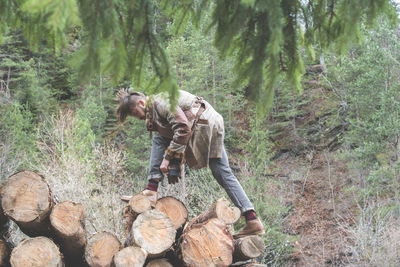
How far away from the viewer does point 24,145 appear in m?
17.0

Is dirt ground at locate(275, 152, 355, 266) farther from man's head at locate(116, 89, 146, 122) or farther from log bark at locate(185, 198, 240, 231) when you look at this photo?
man's head at locate(116, 89, 146, 122)

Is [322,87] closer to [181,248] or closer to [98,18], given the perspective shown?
[181,248]

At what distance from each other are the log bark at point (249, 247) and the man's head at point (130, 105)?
1.57 m

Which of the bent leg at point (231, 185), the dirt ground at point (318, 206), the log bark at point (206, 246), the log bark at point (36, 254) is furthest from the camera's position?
the dirt ground at point (318, 206)

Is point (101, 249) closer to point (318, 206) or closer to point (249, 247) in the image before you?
point (249, 247)

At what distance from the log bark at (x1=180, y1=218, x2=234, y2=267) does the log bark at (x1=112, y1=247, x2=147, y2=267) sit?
1.23 feet

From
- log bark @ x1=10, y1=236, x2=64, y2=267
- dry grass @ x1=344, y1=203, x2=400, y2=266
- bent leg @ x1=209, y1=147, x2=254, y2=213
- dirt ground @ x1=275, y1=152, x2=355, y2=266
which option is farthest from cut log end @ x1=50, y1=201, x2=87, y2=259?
dirt ground @ x1=275, y1=152, x2=355, y2=266

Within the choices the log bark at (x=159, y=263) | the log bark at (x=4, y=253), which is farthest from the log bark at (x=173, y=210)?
the log bark at (x=4, y=253)

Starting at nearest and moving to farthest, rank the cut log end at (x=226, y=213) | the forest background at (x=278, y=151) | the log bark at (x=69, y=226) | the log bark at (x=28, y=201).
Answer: the log bark at (x=28, y=201) → the log bark at (x=69, y=226) → the cut log end at (x=226, y=213) → the forest background at (x=278, y=151)

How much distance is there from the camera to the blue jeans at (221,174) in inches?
147

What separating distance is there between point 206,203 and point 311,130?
12946 millimetres

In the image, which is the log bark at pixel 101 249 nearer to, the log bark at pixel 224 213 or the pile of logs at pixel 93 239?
the pile of logs at pixel 93 239

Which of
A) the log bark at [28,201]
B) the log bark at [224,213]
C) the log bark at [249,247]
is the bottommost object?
the log bark at [249,247]

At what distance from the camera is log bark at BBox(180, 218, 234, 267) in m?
3.36
